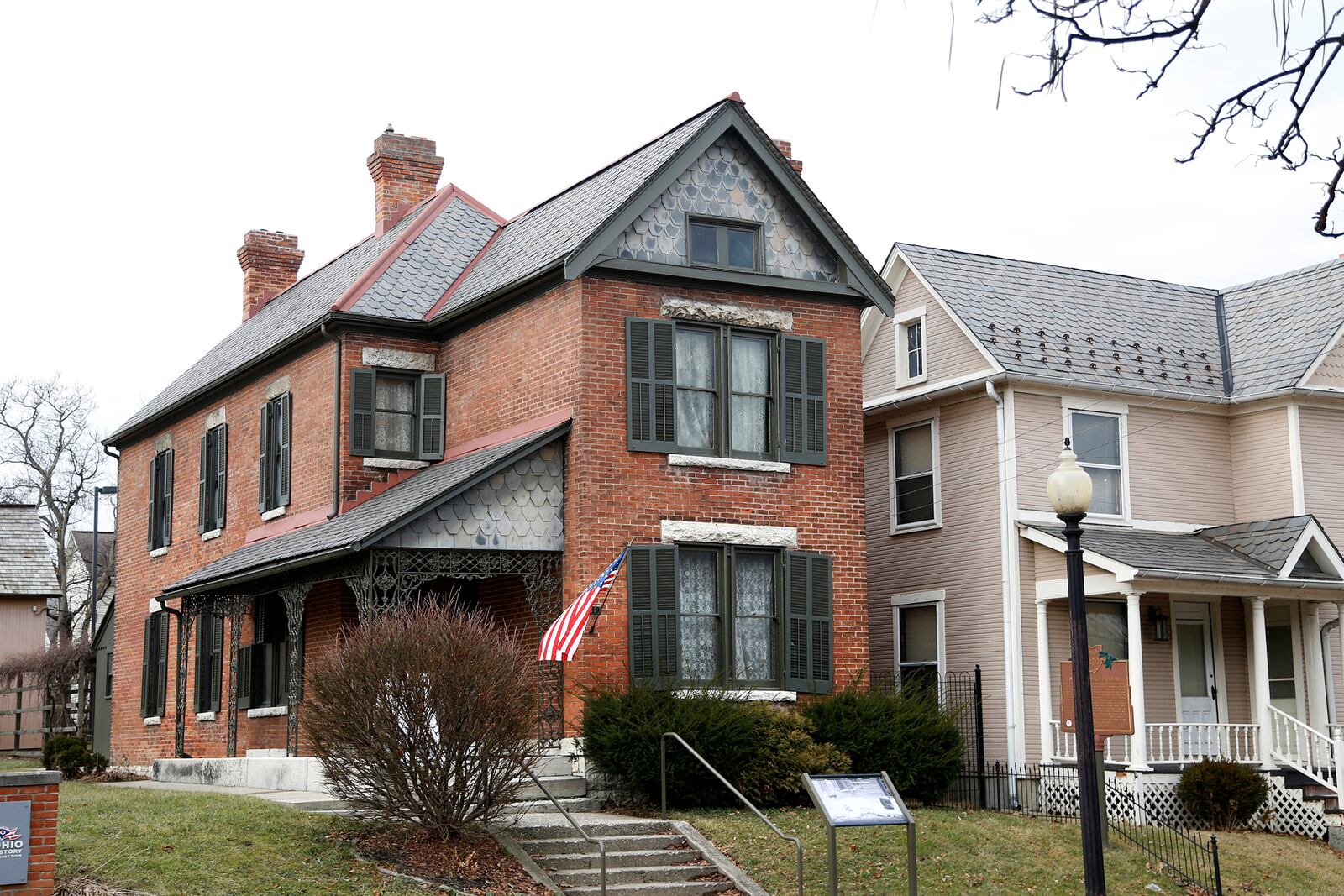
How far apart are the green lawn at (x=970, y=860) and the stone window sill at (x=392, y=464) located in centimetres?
784

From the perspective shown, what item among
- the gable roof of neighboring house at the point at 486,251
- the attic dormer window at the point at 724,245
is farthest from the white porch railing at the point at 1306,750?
Result: the attic dormer window at the point at 724,245

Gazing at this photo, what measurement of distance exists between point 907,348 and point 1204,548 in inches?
216

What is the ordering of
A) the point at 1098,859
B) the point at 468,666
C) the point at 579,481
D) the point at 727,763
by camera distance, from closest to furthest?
the point at 1098,859 < the point at 468,666 < the point at 727,763 < the point at 579,481

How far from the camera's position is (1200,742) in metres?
21.0

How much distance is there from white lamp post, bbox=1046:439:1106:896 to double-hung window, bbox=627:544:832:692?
22.0 feet

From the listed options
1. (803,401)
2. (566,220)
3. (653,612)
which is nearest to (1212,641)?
(803,401)

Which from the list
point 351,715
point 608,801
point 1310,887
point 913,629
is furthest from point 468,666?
point 913,629

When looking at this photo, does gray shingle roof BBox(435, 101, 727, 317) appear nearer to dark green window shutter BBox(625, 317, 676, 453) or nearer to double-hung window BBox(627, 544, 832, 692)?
dark green window shutter BBox(625, 317, 676, 453)

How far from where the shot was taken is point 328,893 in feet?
41.9

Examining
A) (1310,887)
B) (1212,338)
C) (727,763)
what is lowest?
Answer: (1310,887)

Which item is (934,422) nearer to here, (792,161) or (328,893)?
(792,161)

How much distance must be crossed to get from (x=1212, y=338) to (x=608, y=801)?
44.6 feet

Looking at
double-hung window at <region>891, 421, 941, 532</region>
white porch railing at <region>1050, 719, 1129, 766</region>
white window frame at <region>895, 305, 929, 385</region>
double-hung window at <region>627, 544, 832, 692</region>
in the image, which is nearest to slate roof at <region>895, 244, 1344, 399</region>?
white window frame at <region>895, 305, 929, 385</region>

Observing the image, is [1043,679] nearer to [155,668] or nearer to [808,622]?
[808,622]
